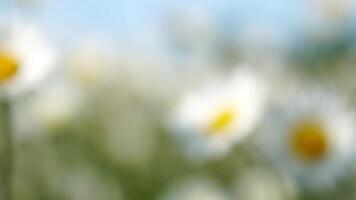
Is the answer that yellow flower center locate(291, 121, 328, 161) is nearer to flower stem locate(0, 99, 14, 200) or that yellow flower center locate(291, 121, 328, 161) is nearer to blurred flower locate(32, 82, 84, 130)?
flower stem locate(0, 99, 14, 200)

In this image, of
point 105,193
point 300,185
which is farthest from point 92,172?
point 300,185

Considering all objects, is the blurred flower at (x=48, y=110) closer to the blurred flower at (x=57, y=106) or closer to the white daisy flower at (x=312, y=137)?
the blurred flower at (x=57, y=106)

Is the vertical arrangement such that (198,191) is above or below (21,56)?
below

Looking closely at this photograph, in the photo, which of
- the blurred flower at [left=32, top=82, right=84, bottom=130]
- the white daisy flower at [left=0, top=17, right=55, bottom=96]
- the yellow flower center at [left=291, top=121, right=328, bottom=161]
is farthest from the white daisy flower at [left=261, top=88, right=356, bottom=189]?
the blurred flower at [left=32, top=82, right=84, bottom=130]

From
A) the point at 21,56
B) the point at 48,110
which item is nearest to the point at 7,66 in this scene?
the point at 21,56

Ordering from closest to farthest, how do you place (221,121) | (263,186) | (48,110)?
(263,186), (221,121), (48,110)

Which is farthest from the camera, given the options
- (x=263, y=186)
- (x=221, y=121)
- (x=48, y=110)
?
(x=48, y=110)

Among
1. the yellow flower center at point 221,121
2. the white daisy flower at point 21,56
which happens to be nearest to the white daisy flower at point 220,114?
the yellow flower center at point 221,121

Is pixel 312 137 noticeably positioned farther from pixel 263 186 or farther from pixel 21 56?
pixel 21 56
